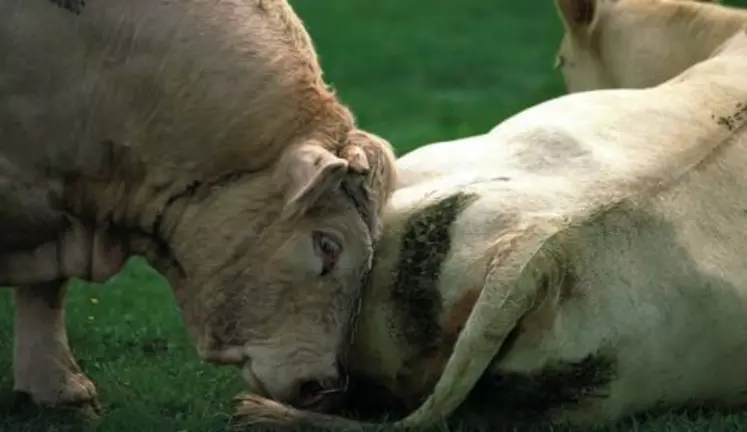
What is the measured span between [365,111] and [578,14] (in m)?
4.89

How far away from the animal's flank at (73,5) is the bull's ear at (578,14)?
2.33 m

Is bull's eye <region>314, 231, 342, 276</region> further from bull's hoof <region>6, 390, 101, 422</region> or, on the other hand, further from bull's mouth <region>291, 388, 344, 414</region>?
bull's hoof <region>6, 390, 101, 422</region>

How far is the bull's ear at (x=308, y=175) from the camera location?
4.15m

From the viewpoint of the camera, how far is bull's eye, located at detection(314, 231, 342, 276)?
424cm

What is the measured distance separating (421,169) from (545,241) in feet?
2.14

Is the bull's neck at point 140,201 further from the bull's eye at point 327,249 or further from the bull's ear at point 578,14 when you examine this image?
the bull's ear at point 578,14

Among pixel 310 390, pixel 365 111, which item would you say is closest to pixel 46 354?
pixel 310 390

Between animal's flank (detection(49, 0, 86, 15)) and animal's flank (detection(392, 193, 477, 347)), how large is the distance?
97 centimetres

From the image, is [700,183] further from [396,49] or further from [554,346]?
[396,49]

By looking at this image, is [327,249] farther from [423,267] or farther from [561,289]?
[561,289]

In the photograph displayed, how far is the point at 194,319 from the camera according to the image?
4.41 metres

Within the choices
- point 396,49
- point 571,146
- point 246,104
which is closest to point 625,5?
point 571,146

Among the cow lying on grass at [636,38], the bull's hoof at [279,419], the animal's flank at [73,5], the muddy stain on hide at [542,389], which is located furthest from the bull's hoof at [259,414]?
the cow lying on grass at [636,38]

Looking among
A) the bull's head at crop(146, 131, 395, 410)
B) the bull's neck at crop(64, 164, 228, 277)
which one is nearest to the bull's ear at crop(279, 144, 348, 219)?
the bull's head at crop(146, 131, 395, 410)
